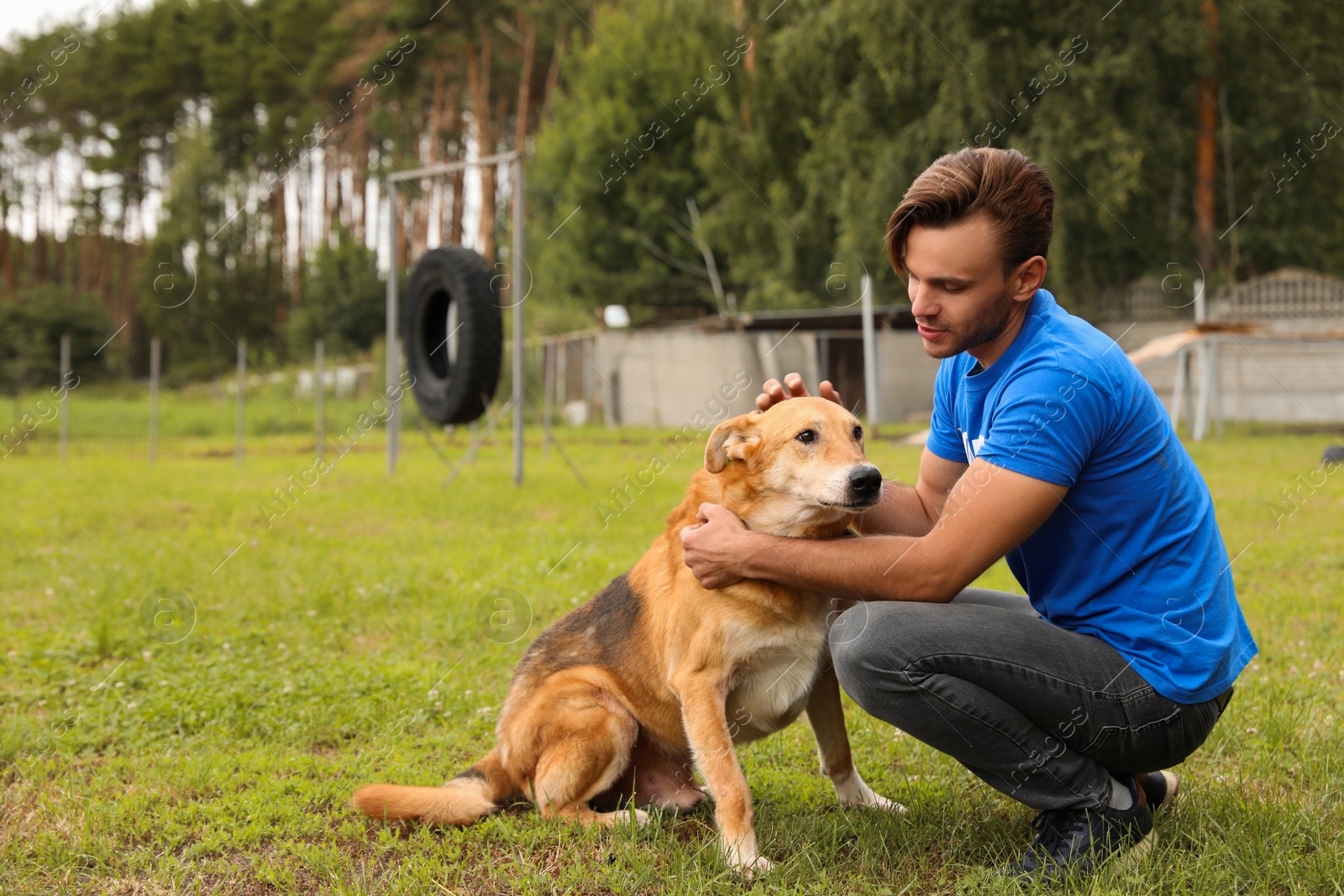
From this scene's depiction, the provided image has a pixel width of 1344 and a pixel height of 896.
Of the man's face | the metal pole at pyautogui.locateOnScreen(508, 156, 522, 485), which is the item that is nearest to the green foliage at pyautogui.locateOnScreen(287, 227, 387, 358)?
the metal pole at pyautogui.locateOnScreen(508, 156, 522, 485)

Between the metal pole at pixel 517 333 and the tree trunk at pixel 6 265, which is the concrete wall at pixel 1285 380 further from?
the tree trunk at pixel 6 265

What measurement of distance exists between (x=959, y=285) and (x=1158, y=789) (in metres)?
1.61

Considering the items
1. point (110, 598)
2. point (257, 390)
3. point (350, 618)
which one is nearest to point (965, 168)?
point (350, 618)

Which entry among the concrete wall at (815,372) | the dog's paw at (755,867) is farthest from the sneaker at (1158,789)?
the concrete wall at (815,372)

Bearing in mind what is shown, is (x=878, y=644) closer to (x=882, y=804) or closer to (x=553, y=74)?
(x=882, y=804)

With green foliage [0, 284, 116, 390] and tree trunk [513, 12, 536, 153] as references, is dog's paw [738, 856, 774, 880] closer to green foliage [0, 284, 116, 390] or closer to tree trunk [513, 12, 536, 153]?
tree trunk [513, 12, 536, 153]

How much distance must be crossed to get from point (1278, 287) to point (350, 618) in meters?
19.9

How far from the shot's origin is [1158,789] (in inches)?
111

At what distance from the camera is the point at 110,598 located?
217 inches

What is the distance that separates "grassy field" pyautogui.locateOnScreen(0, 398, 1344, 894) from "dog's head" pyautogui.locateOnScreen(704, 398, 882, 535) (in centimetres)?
90

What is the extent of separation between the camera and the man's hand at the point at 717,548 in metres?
2.62

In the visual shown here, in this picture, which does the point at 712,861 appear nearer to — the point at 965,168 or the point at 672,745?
the point at 672,745

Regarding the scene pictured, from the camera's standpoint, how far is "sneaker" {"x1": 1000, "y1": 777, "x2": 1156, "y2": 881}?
2389 mm

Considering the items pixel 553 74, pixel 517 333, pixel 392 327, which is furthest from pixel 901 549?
pixel 553 74
